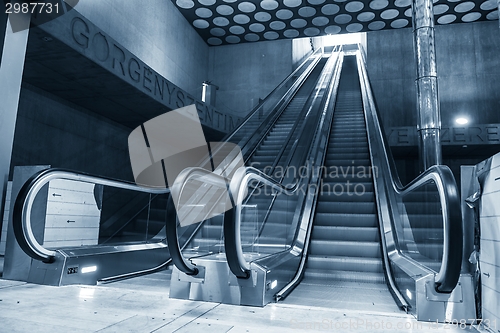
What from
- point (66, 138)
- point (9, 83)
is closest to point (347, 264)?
point (9, 83)

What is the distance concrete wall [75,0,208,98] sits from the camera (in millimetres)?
8922

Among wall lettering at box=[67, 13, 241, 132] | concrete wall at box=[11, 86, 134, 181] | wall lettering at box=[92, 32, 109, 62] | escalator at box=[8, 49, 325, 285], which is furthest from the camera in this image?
concrete wall at box=[11, 86, 134, 181]

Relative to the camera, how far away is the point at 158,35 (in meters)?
11.3

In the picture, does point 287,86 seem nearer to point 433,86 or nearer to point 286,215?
point 433,86

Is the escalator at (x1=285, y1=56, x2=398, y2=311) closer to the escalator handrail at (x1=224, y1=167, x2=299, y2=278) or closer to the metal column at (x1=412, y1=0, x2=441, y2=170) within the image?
the escalator handrail at (x1=224, y1=167, x2=299, y2=278)

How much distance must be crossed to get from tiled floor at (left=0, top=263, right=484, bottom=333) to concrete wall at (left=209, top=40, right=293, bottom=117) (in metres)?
12.1


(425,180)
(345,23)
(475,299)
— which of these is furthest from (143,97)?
(345,23)

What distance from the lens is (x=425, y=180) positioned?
3.06 meters

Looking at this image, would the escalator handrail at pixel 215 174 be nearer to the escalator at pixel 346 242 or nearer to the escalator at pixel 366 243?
the escalator at pixel 366 243

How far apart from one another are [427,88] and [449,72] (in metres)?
7.76

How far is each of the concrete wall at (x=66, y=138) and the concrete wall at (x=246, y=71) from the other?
231 inches

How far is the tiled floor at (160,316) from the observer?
2.54 m

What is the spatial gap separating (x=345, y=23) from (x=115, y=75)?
996 centimetres

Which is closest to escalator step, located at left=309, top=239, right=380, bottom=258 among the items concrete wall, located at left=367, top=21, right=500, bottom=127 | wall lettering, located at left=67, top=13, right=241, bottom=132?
wall lettering, located at left=67, top=13, right=241, bottom=132
